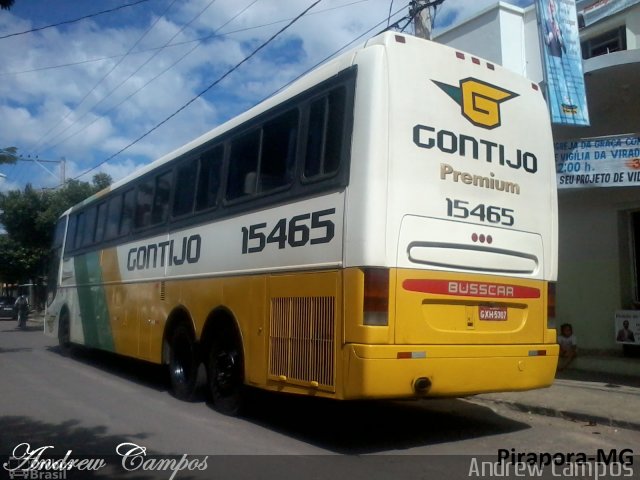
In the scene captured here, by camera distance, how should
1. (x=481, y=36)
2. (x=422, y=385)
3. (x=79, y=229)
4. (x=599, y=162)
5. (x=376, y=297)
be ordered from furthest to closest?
1. (x=79, y=229)
2. (x=481, y=36)
3. (x=599, y=162)
4. (x=422, y=385)
5. (x=376, y=297)

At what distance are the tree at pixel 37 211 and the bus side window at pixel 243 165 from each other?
809 inches

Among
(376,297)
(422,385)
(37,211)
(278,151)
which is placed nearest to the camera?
(376,297)

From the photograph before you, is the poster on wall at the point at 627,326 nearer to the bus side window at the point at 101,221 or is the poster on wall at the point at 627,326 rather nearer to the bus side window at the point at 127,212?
the bus side window at the point at 127,212

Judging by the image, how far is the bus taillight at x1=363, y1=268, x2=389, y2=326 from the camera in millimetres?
5770

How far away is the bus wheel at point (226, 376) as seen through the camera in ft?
25.6

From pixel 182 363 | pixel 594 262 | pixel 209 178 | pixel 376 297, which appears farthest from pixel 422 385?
pixel 594 262

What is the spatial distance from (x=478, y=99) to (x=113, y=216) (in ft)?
25.7

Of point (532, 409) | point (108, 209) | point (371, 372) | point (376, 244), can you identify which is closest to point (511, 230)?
point (376, 244)

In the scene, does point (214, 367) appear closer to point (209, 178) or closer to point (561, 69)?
point (209, 178)

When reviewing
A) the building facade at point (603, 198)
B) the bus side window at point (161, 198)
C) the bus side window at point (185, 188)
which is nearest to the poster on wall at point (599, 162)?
the building facade at point (603, 198)

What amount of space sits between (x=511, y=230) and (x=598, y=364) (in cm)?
566

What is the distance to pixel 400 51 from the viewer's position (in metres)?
6.27

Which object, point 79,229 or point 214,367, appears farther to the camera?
point 79,229

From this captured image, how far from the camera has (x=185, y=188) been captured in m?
9.49
